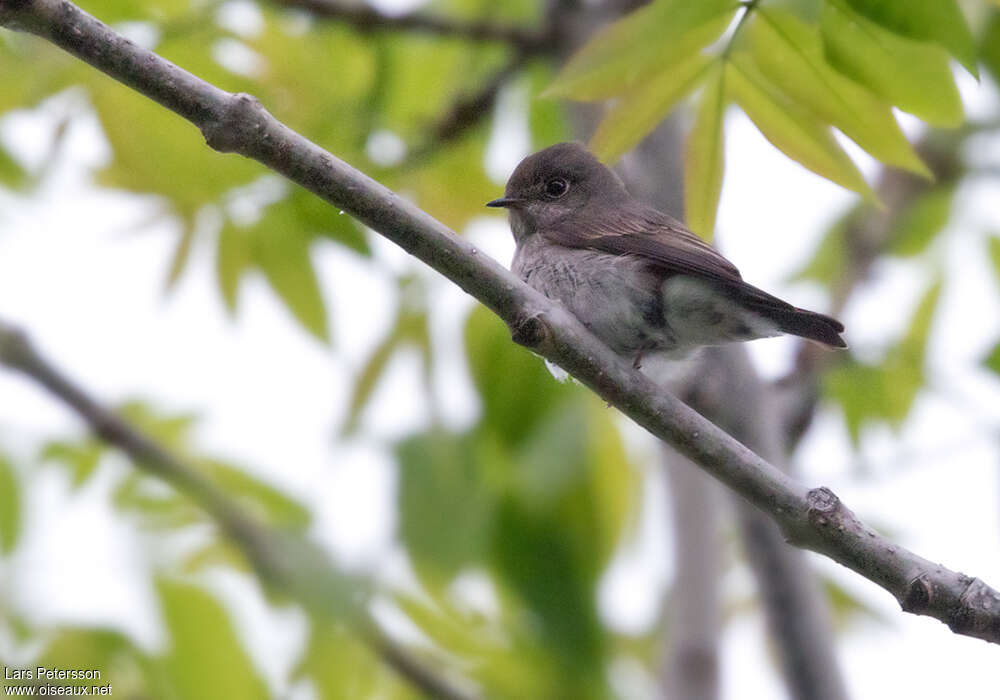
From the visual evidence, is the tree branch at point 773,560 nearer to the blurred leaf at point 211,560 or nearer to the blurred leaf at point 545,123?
the blurred leaf at point 545,123

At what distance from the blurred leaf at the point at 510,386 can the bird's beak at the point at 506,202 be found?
438mm

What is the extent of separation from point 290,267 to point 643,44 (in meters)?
1.86

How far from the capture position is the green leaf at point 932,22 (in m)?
2.30

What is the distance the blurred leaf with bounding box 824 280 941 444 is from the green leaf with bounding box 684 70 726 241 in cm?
174

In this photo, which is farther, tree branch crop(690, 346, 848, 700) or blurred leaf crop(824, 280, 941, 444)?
blurred leaf crop(824, 280, 941, 444)

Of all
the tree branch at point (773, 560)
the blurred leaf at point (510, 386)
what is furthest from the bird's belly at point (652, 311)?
the blurred leaf at point (510, 386)

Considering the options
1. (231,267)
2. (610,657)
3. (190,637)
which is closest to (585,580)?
(610,657)

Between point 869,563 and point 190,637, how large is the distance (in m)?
2.32

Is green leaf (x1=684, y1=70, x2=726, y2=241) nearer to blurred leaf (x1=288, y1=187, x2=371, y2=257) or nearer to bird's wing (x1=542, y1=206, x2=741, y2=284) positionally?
bird's wing (x1=542, y1=206, x2=741, y2=284)

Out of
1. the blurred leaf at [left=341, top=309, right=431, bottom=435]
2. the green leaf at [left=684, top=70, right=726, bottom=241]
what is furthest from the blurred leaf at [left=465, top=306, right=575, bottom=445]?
the green leaf at [left=684, top=70, right=726, bottom=241]

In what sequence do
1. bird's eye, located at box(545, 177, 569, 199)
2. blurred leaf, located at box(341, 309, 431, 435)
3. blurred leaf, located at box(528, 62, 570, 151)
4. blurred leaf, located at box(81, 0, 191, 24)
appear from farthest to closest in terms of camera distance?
1. blurred leaf, located at box(528, 62, 570, 151)
2. bird's eye, located at box(545, 177, 569, 199)
3. blurred leaf, located at box(341, 309, 431, 435)
4. blurred leaf, located at box(81, 0, 191, 24)

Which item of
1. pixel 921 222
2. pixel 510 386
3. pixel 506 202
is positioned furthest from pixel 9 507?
pixel 921 222

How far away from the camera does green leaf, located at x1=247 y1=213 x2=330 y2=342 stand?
3996mm

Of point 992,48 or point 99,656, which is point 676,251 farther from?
point 99,656
